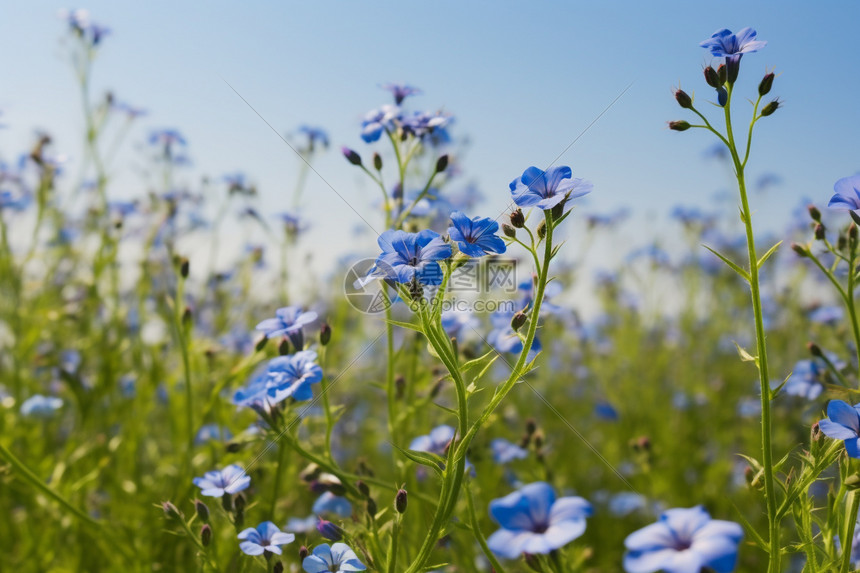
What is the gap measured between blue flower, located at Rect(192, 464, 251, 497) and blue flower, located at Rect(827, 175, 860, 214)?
73.9 inches

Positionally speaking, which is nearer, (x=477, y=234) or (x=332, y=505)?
(x=477, y=234)

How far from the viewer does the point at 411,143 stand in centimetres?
256

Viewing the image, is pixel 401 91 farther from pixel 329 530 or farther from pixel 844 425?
pixel 844 425

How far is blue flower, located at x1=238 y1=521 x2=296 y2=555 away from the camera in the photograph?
1614 mm

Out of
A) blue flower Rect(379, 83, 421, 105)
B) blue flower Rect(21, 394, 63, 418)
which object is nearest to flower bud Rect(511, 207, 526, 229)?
blue flower Rect(379, 83, 421, 105)

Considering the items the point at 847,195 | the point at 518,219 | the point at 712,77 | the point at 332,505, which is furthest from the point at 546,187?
the point at 332,505

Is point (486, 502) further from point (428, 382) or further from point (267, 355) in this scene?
point (267, 355)

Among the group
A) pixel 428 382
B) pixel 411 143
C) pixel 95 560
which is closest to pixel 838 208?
pixel 411 143

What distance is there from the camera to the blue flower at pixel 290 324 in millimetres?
2057

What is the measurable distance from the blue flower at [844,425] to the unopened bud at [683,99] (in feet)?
2.90

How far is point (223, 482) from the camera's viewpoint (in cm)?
200

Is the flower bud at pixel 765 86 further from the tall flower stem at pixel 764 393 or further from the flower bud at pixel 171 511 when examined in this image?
the flower bud at pixel 171 511

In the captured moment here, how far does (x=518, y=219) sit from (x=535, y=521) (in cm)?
76

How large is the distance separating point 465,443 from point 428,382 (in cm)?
139
